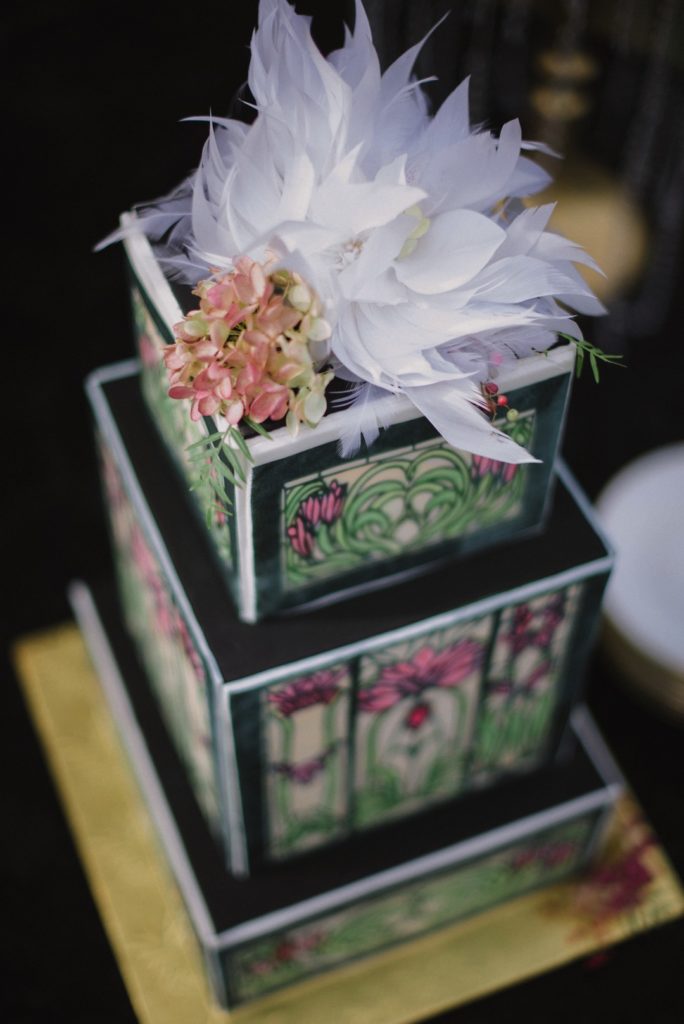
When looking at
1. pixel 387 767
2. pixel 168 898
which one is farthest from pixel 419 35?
pixel 168 898

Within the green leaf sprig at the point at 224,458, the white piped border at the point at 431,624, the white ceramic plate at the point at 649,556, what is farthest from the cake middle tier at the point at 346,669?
the white ceramic plate at the point at 649,556

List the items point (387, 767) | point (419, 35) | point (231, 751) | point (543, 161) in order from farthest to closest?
point (543, 161)
point (419, 35)
point (387, 767)
point (231, 751)

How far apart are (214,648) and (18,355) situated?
0.94 m

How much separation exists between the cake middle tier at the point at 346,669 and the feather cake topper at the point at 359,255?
0.17 m

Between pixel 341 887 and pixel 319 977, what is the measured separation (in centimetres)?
16

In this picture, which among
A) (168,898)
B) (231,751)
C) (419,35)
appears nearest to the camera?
(231,751)

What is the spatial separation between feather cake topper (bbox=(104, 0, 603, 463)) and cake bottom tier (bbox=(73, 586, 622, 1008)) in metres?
0.42

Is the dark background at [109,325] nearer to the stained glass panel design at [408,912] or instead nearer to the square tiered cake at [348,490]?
the stained glass panel design at [408,912]

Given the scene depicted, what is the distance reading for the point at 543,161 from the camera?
4.87ft

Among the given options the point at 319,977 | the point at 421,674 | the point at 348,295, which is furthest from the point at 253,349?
the point at 319,977

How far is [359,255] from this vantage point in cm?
69

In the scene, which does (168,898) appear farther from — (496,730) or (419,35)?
(419,35)

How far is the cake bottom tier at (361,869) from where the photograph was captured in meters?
0.98

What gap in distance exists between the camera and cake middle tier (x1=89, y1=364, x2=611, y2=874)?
32.6 inches
